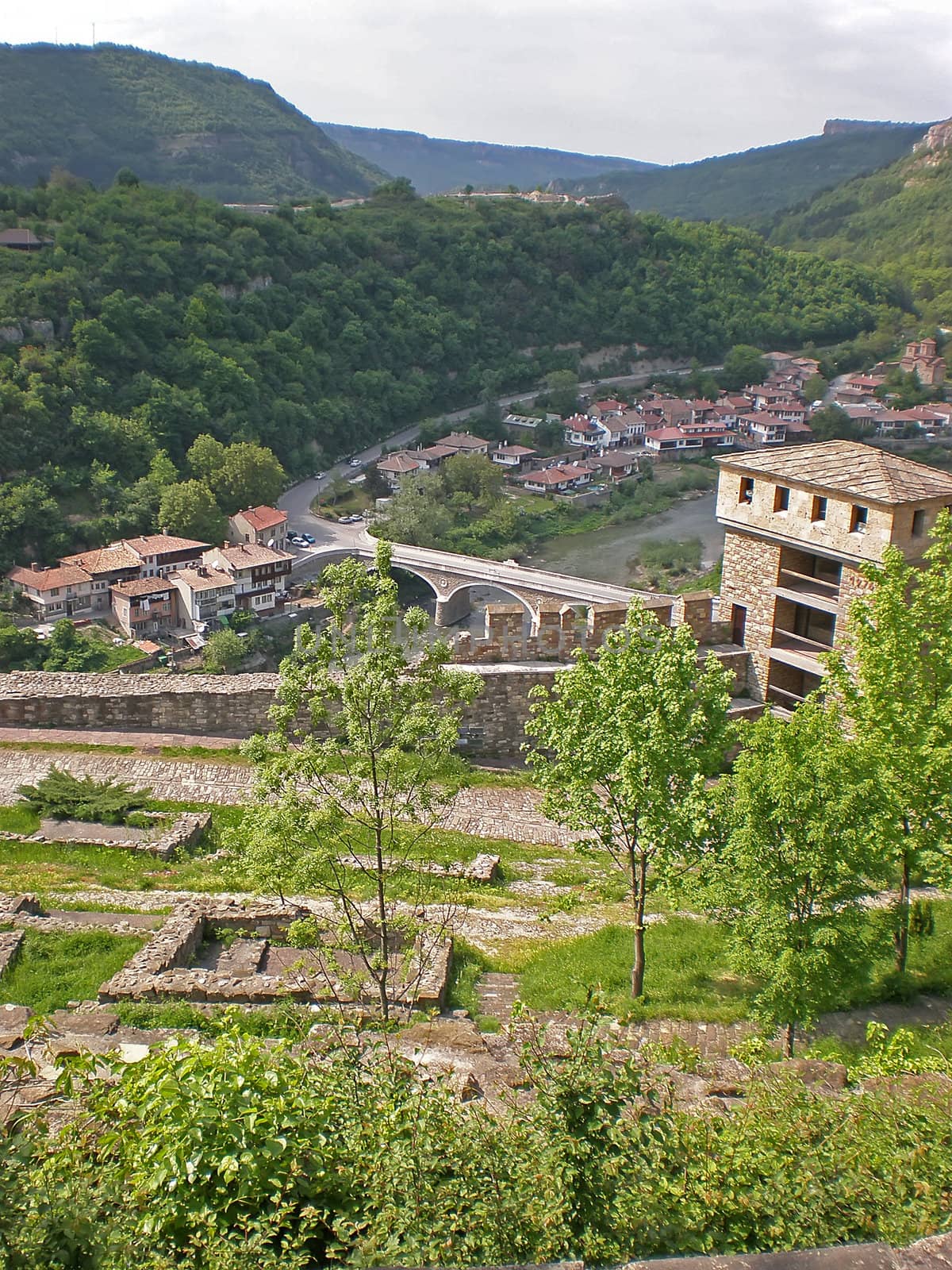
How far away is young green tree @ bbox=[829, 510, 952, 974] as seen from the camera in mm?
9016

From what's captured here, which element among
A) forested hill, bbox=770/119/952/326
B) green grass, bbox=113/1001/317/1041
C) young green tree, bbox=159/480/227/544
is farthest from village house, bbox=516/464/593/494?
green grass, bbox=113/1001/317/1041

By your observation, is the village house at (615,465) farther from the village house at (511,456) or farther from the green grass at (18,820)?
the green grass at (18,820)

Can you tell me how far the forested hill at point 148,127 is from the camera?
492 feet

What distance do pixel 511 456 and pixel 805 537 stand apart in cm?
7268

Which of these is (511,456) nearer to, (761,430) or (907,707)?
(761,430)

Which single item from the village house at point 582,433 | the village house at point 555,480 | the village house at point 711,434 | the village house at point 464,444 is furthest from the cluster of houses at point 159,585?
the village house at point 711,434

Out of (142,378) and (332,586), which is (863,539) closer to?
(332,586)

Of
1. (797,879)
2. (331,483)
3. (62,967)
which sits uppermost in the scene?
(797,879)

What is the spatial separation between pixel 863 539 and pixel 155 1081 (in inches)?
400

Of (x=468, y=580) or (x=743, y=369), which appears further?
(x=743, y=369)

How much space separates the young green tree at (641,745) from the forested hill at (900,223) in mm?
133372

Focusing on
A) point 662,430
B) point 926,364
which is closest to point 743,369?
point 926,364

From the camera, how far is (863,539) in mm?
12648

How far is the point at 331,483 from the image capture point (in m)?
75.4
